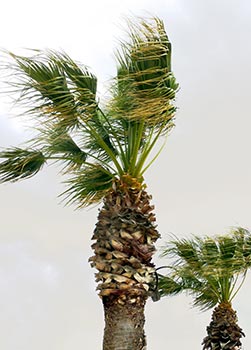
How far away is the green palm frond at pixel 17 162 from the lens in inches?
341

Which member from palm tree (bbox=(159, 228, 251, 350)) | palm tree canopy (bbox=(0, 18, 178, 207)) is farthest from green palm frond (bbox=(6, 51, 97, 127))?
palm tree (bbox=(159, 228, 251, 350))

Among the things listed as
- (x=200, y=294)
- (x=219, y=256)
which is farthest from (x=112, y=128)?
(x=200, y=294)

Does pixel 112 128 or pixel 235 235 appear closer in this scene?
pixel 112 128

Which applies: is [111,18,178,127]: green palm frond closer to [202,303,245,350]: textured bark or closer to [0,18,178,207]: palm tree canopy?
[0,18,178,207]: palm tree canopy

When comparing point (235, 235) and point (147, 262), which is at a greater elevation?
point (235, 235)

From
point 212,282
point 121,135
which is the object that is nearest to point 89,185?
point 121,135

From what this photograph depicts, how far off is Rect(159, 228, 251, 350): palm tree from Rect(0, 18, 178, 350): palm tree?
304cm

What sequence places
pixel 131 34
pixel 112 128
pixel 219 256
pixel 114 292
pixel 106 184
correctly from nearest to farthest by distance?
pixel 114 292
pixel 131 34
pixel 112 128
pixel 106 184
pixel 219 256

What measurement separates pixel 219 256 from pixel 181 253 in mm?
1603

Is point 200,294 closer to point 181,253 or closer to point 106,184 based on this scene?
point 181,253

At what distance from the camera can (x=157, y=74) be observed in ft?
26.8

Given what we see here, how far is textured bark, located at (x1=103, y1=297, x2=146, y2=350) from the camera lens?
748 centimetres

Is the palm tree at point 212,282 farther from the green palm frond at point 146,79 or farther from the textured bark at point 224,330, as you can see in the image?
the green palm frond at point 146,79

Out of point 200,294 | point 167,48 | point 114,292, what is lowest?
point 114,292
